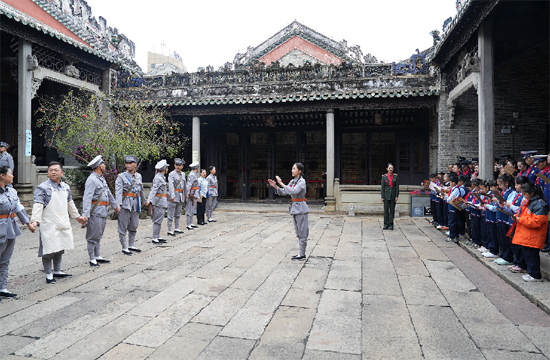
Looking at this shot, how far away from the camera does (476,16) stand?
7219mm

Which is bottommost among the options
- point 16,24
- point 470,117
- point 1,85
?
point 470,117

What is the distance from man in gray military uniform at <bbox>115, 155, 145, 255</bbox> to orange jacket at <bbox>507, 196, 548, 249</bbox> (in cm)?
576

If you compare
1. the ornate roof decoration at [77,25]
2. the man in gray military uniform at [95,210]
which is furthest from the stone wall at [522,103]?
the ornate roof decoration at [77,25]

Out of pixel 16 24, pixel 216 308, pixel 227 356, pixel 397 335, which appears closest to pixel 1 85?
pixel 16 24

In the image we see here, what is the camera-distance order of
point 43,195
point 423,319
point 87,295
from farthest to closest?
point 43,195 < point 87,295 < point 423,319

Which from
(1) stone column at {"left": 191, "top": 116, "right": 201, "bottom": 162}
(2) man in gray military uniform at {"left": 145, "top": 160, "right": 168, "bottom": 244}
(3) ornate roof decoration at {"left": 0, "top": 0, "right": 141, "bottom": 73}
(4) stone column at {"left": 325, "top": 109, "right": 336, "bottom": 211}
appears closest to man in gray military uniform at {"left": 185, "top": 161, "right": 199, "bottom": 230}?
(2) man in gray military uniform at {"left": 145, "top": 160, "right": 168, "bottom": 244}

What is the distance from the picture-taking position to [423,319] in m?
3.33

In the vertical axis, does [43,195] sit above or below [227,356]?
above

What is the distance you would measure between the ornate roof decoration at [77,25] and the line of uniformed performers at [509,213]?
10.9m

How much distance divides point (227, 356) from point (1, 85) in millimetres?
13155

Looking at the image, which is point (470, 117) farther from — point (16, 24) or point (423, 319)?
point (16, 24)

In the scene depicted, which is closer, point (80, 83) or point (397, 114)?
point (80, 83)

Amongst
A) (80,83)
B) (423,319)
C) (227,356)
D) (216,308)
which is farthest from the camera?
(80,83)

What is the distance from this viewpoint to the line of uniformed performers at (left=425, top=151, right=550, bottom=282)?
4248 millimetres
